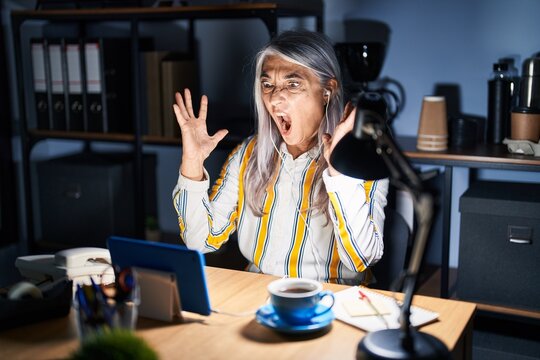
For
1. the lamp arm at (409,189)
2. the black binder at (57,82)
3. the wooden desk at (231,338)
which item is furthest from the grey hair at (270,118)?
the black binder at (57,82)

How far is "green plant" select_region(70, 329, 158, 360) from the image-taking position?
3.36ft

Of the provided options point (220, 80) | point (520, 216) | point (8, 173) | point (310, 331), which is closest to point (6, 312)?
point (310, 331)

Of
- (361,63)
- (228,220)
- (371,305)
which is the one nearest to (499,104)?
(361,63)

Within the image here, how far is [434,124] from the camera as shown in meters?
2.28

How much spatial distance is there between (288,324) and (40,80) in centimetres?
203

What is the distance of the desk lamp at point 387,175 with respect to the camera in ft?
3.56

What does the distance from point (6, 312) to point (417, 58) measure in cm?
177

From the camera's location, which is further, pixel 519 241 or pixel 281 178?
pixel 519 241

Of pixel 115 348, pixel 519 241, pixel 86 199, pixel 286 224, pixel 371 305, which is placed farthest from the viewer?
pixel 86 199

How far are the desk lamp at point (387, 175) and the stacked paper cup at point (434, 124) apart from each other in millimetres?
1100

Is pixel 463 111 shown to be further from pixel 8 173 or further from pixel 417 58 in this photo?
pixel 8 173

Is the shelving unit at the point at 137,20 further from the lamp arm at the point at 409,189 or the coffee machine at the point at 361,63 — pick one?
the lamp arm at the point at 409,189

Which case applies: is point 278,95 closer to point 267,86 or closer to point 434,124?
point 267,86

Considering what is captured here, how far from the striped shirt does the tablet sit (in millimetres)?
467
